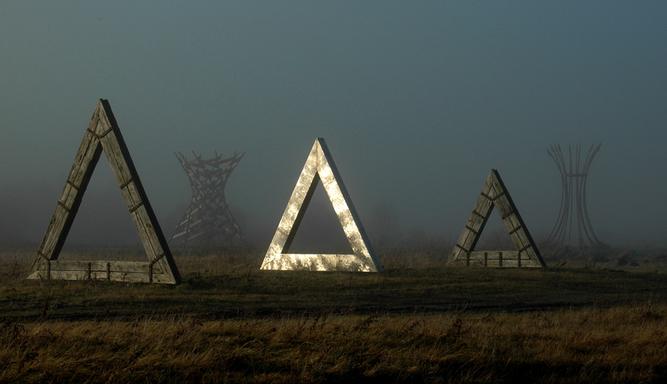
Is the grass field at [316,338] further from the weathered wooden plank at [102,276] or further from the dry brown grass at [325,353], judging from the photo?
the weathered wooden plank at [102,276]

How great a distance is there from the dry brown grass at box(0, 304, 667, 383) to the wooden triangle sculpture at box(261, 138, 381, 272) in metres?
14.7

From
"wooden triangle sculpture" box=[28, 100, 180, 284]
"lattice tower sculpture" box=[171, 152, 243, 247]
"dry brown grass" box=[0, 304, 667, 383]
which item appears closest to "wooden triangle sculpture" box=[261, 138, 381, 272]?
"wooden triangle sculpture" box=[28, 100, 180, 284]

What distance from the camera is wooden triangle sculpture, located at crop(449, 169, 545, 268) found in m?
37.1

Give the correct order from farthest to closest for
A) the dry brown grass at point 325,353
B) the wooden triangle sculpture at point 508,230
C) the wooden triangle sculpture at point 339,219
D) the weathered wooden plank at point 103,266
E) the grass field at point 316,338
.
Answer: the wooden triangle sculpture at point 508,230, the wooden triangle sculpture at point 339,219, the weathered wooden plank at point 103,266, the grass field at point 316,338, the dry brown grass at point 325,353

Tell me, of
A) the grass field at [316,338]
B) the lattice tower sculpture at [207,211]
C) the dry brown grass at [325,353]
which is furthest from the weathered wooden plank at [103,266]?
the lattice tower sculpture at [207,211]

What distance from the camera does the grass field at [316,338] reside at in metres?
11.5

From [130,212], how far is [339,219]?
8.10 m

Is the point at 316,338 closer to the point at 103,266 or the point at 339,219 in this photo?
the point at 103,266

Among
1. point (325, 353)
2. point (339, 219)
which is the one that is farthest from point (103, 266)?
point (325, 353)

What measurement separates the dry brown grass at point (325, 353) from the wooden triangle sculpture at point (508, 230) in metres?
21.4

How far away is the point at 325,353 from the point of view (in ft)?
40.3

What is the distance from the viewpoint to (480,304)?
2262 centimetres

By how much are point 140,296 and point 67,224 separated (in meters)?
6.27

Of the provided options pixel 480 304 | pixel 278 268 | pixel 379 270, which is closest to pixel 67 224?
pixel 278 268
